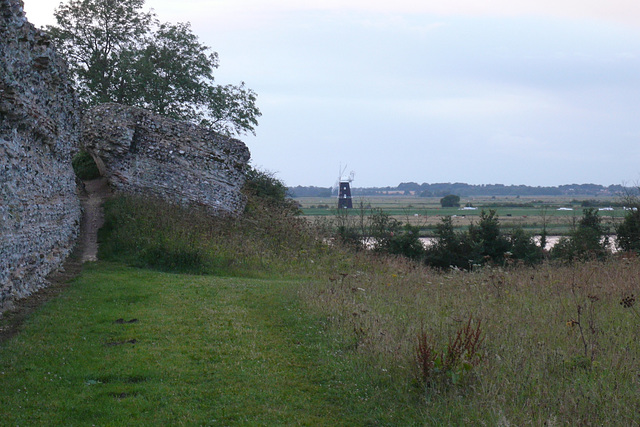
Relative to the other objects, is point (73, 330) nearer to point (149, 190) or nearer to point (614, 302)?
point (614, 302)

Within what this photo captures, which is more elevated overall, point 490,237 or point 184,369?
point 490,237

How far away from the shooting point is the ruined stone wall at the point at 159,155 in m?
21.5

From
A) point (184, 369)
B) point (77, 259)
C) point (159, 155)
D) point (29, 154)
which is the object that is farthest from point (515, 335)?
point (159, 155)

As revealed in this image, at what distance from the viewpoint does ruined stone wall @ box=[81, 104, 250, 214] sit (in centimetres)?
2147

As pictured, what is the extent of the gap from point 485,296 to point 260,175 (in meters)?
23.7

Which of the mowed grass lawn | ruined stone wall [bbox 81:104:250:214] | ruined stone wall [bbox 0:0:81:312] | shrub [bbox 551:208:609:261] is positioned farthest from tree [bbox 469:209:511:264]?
ruined stone wall [bbox 0:0:81:312]

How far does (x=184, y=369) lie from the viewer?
7.05 m

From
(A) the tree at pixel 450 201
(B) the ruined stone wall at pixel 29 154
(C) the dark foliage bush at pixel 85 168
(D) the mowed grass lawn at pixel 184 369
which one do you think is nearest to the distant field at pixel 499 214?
(A) the tree at pixel 450 201

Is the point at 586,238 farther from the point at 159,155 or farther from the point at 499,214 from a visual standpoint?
the point at 499,214

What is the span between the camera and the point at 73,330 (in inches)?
348

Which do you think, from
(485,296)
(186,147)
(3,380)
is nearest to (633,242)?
(485,296)

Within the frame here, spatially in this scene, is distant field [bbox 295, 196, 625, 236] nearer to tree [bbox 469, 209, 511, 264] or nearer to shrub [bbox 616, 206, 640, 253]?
tree [bbox 469, 209, 511, 264]

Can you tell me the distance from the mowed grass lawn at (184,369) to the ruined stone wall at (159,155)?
37.2 feet

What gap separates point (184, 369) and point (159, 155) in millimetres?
16398
